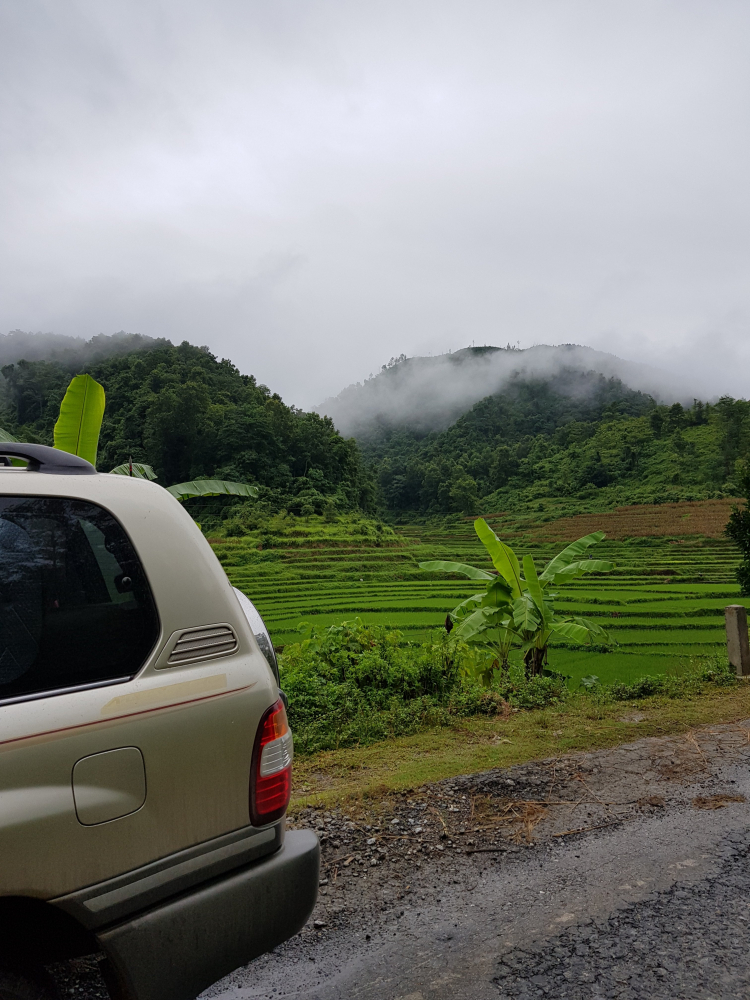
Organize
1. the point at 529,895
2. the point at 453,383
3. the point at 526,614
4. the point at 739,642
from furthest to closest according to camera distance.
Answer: the point at 453,383, the point at 526,614, the point at 739,642, the point at 529,895

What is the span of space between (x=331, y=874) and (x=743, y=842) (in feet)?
5.42

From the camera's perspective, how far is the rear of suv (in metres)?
1.25

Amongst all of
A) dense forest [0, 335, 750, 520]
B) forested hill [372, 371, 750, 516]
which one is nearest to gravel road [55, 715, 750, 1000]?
forested hill [372, 371, 750, 516]

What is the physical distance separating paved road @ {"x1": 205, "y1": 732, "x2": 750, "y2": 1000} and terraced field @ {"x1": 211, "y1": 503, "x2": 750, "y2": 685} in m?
8.43

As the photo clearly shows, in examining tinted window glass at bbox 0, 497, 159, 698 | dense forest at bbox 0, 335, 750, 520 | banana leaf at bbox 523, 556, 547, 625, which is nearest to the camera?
tinted window glass at bbox 0, 497, 159, 698

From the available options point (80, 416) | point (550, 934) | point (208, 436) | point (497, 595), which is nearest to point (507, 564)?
point (497, 595)

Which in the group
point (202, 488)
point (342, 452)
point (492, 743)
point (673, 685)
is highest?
point (342, 452)

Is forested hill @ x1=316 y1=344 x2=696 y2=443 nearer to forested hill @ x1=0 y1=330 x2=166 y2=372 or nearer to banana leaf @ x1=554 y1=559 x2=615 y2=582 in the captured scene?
forested hill @ x1=0 y1=330 x2=166 y2=372

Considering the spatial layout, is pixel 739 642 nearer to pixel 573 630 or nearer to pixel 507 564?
pixel 573 630

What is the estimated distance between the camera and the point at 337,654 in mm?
5566

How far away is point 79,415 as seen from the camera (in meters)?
5.88

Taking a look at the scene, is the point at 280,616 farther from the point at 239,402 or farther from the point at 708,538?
the point at 239,402

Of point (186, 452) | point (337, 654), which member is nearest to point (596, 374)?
point (186, 452)

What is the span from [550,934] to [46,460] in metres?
2.03
